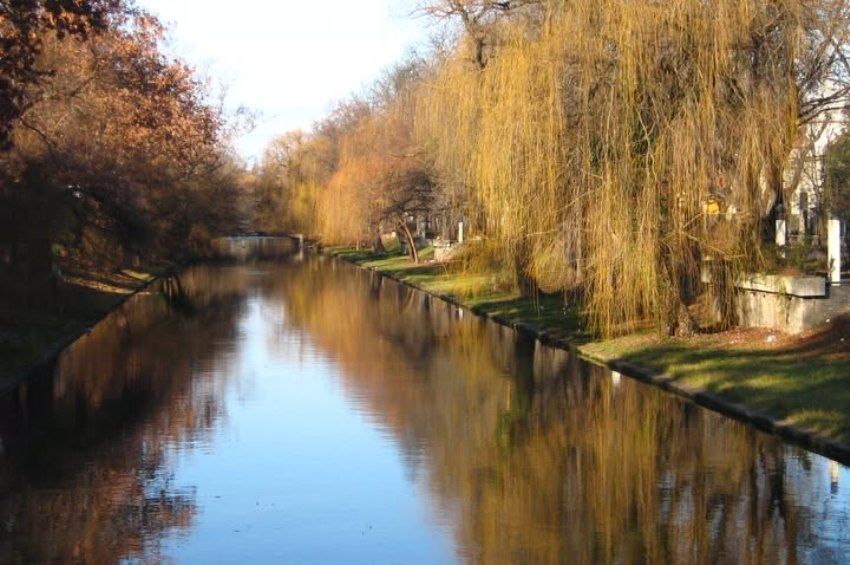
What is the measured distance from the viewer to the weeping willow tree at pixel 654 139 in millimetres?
21531

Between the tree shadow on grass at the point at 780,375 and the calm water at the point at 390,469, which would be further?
the tree shadow on grass at the point at 780,375

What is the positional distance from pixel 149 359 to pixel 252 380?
369 cm

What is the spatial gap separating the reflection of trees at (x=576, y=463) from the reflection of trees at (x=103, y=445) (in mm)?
2432

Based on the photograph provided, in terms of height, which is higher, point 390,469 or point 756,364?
point 756,364

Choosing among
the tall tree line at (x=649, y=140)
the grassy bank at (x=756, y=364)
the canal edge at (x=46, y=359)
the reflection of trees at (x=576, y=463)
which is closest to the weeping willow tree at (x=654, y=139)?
the tall tree line at (x=649, y=140)

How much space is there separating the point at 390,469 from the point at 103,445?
352 cm

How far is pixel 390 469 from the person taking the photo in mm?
12203

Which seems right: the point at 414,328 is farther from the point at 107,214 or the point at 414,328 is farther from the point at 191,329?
the point at 107,214

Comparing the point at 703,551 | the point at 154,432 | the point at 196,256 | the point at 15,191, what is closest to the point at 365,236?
the point at 196,256

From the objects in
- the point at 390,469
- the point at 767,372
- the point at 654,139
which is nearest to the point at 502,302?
the point at 654,139

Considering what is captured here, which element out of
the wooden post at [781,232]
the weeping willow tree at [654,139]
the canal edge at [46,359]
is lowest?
the canal edge at [46,359]

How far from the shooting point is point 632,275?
21.6m

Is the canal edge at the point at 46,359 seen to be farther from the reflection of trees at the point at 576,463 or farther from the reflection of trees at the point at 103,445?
the reflection of trees at the point at 576,463

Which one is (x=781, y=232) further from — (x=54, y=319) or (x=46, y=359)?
(x=54, y=319)
